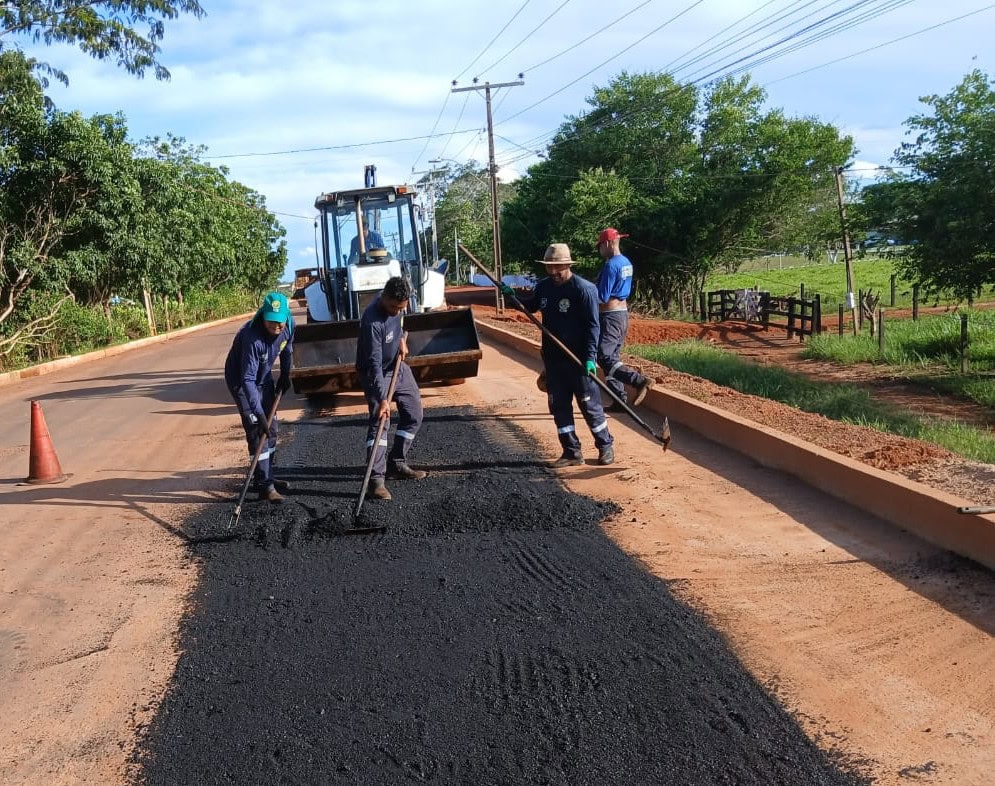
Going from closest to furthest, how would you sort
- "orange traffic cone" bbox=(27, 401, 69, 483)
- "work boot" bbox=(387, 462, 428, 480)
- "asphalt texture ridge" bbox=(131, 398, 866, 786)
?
"asphalt texture ridge" bbox=(131, 398, 866, 786) < "work boot" bbox=(387, 462, 428, 480) < "orange traffic cone" bbox=(27, 401, 69, 483)

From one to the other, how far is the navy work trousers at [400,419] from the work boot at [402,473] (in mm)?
32

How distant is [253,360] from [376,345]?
33.5 inches

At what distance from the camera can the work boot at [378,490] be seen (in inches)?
249

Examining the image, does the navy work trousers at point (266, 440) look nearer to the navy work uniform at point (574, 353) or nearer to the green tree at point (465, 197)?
the navy work uniform at point (574, 353)

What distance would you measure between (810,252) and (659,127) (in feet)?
26.8

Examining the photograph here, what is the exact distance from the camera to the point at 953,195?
12070mm

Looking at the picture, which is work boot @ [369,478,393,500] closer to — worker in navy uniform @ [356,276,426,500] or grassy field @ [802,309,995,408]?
worker in navy uniform @ [356,276,426,500]

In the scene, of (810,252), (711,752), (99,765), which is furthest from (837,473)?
(810,252)

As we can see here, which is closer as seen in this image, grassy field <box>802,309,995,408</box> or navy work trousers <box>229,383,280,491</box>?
navy work trousers <box>229,383,280,491</box>

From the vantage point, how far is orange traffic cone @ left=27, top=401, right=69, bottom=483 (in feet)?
25.5

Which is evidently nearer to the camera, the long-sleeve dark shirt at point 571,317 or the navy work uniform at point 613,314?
the long-sleeve dark shirt at point 571,317

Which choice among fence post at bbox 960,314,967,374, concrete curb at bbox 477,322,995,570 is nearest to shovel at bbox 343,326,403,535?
concrete curb at bbox 477,322,995,570

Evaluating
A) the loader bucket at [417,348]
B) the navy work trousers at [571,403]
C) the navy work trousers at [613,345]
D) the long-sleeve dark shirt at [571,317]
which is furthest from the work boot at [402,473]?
the loader bucket at [417,348]

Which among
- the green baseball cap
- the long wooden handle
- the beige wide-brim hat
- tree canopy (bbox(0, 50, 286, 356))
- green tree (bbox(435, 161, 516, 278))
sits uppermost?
green tree (bbox(435, 161, 516, 278))
